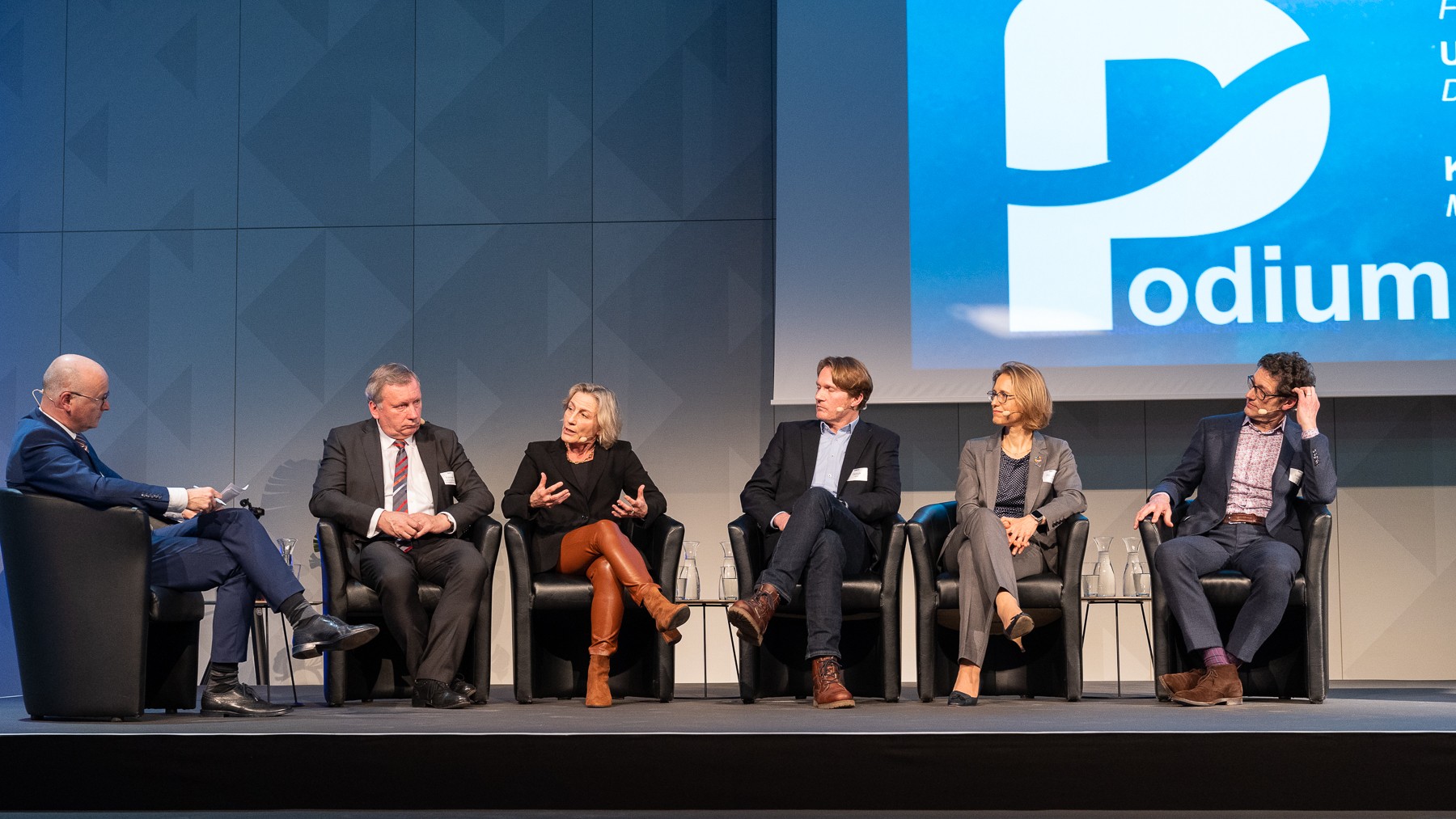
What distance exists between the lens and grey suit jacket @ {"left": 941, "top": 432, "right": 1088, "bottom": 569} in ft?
13.6

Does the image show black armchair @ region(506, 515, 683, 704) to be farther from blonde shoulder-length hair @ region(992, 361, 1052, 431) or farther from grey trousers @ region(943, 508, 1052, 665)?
blonde shoulder-length hair @ region(992, 361, 1052, 431)

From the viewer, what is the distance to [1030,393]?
4.29m

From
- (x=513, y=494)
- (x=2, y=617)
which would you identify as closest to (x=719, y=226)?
(x=513, y=494)

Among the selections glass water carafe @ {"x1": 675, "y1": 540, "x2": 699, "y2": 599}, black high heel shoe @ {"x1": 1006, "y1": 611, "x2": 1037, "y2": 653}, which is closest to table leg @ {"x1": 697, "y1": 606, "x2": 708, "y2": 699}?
glass water carafe @ {"x1": 675, "y1": 540, "x2": 699, "y2": 599}

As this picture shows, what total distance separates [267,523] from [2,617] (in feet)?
4.24

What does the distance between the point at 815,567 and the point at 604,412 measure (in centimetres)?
101

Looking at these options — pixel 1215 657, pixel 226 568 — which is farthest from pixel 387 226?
pixel 1215 657

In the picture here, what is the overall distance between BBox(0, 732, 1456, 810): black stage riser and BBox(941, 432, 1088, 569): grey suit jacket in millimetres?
1275

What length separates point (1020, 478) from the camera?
429cm

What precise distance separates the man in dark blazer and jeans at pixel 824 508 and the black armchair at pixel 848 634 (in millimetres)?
50

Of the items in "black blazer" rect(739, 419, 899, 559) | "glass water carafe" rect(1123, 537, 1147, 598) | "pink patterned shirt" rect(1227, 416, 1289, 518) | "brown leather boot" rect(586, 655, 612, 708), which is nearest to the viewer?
"brown leather boot" rect(586, 655, 612, 708)

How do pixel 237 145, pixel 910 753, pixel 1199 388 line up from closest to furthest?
pixel 910 753, pixel 1199 388, pixel 237 145

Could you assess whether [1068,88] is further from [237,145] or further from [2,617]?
[2,617]

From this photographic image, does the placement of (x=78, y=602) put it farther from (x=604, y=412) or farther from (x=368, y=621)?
(x=604, y=412)
